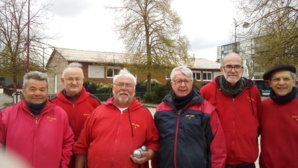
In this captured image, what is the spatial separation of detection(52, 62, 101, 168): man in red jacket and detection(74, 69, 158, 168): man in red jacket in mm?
290

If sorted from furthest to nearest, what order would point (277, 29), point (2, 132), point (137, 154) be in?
point (277, 29) < point (137, 154) < point (2, 132)

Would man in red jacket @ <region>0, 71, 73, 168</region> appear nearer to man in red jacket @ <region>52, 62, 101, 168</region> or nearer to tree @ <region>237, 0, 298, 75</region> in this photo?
man in red jacket @ <region>52, 62, 101, 168</region>

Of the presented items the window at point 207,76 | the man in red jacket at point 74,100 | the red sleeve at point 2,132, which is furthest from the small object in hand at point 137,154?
the window at point 207,76

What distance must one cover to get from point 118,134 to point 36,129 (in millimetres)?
979

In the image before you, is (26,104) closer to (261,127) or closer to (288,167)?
(261,127)

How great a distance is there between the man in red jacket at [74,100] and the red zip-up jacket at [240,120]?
1.89m

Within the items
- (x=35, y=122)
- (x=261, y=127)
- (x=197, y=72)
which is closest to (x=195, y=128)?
(x=261, y=127)

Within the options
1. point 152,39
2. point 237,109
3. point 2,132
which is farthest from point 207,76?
point 2,132

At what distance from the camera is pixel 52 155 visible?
2.78m

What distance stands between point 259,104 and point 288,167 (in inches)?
35.2

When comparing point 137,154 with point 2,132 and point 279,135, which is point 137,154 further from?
point 279,135

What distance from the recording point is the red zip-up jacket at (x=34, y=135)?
8.74 feet

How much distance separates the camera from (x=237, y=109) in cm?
314

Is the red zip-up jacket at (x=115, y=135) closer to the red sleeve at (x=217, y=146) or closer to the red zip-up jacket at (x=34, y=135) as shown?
the red zip-up jacket at (x=34, y=135)
